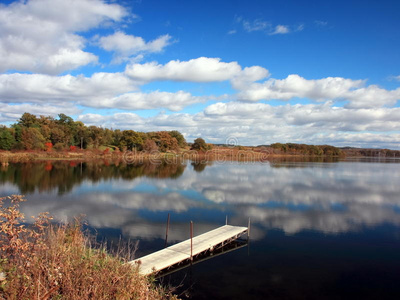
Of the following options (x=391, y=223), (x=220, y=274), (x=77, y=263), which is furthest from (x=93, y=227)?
(x=391, y=223)

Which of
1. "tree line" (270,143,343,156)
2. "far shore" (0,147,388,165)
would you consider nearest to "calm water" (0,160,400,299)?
"far shore" (0,147,388,165)

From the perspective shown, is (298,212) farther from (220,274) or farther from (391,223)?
(220,274)

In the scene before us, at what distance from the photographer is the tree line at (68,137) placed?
2176 inches

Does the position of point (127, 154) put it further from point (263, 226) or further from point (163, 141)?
point (263, 226)

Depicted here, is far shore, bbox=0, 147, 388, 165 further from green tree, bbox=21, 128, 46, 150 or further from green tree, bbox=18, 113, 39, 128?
green tree, bbox=18, 113, 39, 128

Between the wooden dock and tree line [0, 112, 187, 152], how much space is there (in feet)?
178

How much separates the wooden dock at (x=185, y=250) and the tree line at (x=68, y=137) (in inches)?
2131

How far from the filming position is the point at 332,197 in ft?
79.1

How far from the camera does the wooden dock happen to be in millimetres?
9143

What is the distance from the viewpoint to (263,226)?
15.3 metres

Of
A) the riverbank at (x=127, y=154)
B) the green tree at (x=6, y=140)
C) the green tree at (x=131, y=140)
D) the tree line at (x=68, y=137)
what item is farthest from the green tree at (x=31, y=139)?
the green tree at (x=131, y=140)

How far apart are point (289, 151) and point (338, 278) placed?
109 metres

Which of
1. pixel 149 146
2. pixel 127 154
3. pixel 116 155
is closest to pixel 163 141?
pixel 149 146

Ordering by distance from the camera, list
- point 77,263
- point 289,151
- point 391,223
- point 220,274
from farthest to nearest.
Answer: point 289,151 < point 391,223 < point 220,274 < point 77,263
